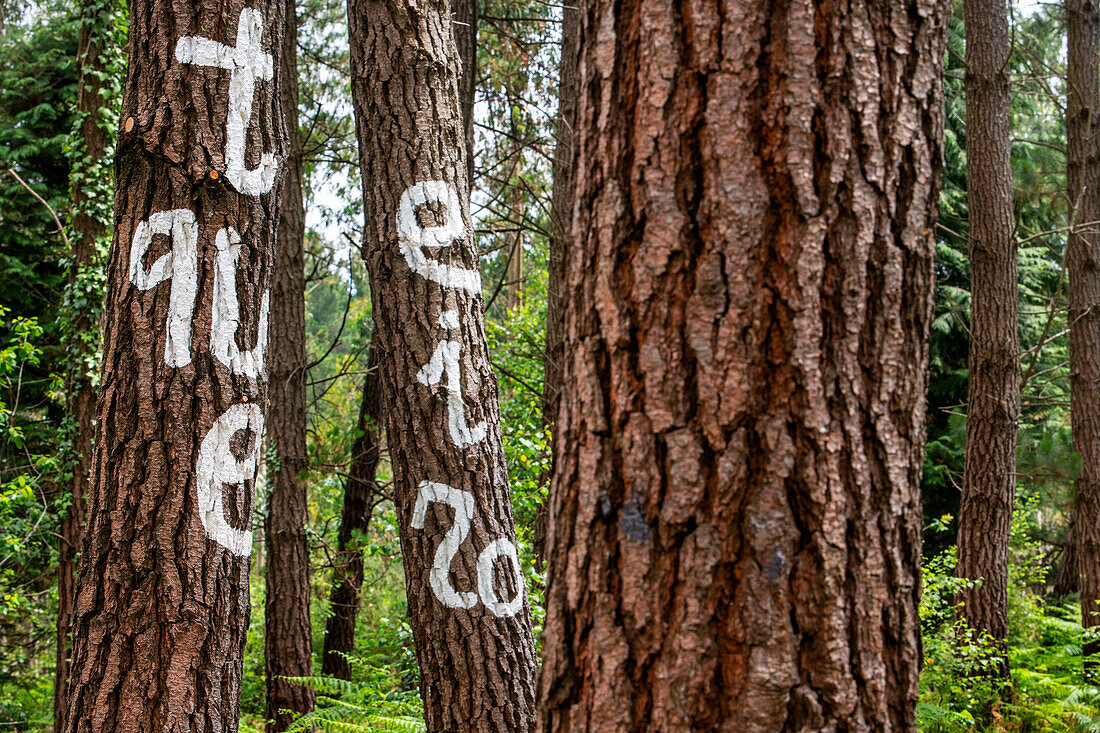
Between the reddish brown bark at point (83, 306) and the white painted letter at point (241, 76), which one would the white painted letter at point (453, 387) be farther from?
the reddish brown bark at point (83, 306)

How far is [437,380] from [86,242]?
5.10m

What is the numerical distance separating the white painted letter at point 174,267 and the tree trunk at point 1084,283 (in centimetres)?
986

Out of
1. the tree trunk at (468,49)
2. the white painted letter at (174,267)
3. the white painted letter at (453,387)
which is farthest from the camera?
the tree trunk at (468,49)

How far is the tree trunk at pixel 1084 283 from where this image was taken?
9.17 meters

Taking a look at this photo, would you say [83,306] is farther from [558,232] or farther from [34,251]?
[34,251]

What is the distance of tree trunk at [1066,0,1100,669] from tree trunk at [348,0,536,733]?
8764 millimetres

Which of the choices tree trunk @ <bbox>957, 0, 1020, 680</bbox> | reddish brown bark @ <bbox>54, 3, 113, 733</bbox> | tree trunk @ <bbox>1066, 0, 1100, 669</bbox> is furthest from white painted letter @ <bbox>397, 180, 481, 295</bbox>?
tree trunk @ <bbox>1066, 0, 1100, 669</bbox>

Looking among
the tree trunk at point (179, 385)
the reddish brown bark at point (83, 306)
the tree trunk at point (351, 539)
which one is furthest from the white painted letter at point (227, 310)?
the tree trunk at point (351, 539)

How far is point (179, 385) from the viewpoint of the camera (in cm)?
259

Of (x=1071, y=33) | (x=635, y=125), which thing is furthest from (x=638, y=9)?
(x=1071, y=33)

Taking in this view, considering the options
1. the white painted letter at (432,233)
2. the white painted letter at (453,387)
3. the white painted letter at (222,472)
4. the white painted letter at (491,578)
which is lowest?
the white painted letter at (491,578)

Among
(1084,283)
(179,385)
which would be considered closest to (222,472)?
(179,385)

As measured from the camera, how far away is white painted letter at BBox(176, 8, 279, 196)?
2.73 metres

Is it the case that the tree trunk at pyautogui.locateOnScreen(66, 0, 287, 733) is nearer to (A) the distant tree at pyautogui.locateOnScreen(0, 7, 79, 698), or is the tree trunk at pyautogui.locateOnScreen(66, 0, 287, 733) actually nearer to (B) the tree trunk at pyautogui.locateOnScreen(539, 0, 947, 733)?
(B) the tree trunk at pyautogui.locateOnScreen(539, 0, 947, 733)
